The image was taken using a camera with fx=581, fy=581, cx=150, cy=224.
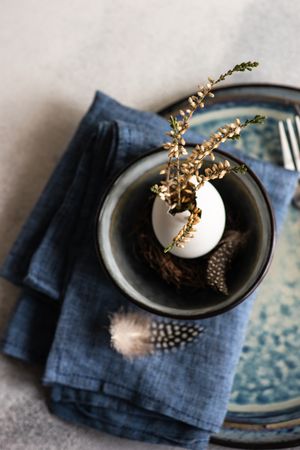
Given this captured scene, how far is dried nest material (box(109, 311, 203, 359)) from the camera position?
1.97 feet

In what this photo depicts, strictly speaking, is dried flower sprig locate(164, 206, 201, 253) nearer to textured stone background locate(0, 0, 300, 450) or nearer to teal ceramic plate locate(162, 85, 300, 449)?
teal ceramic plate locate(162, 85, 300, 449)

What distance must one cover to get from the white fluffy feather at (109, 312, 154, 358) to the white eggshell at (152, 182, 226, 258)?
0.38 feet

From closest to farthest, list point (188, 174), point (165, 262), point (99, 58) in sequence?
point (188, 174), point (165, 262), point (99, 58)

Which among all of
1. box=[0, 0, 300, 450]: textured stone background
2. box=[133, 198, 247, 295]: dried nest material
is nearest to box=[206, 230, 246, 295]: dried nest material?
box=[133, 198, 247, 295]: dried nest material

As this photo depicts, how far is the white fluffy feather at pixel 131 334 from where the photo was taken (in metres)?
0.60

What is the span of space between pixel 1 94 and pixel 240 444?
19.9 inches

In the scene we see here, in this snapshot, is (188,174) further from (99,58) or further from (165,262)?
(99,58)

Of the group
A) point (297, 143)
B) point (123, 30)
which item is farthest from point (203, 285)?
point (123, 30)

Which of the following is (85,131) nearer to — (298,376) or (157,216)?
(157,216)

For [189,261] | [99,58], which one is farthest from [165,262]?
[99,58]

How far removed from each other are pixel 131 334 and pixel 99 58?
350 mm

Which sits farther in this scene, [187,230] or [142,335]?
[142,335]

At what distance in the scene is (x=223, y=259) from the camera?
0.54 metres

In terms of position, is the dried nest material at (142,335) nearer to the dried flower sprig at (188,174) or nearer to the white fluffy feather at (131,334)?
the white fluffy feather at (131,334)
